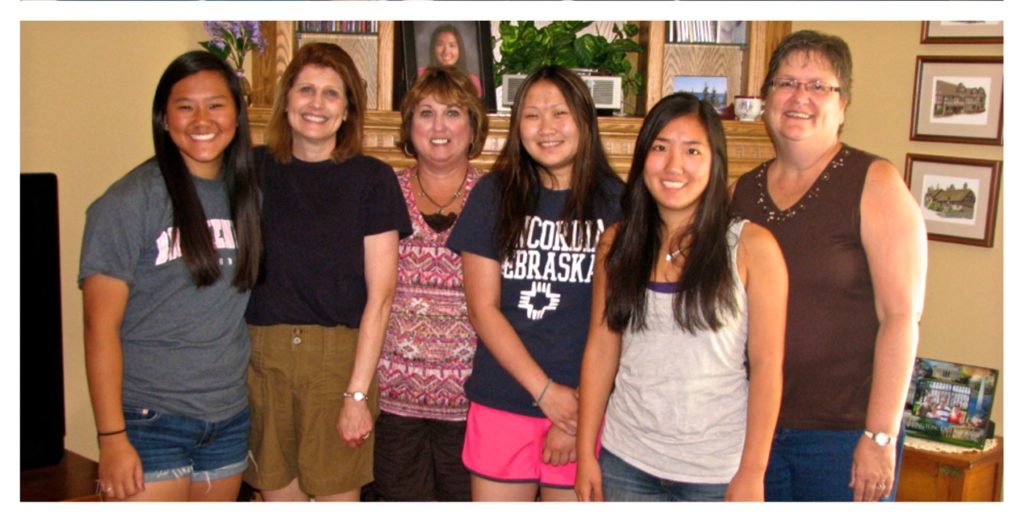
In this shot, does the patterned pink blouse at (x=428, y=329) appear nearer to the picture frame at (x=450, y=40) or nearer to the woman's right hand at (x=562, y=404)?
the woman's right hand at (x=562, y=404)

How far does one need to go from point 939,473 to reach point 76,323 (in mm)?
2321

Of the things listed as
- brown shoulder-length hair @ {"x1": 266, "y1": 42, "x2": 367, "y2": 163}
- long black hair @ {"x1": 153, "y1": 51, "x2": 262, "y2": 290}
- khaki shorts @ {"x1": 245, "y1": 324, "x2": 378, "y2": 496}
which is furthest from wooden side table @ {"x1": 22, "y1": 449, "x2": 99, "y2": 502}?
brown shoulder-length hair @ {"x1": 266, "y1": 42, "x2": 367, "y2": 163}

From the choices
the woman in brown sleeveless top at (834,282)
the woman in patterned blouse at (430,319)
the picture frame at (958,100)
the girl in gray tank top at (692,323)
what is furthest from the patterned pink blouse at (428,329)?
the picture frame at (958,100)

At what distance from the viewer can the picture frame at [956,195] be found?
9.20ft

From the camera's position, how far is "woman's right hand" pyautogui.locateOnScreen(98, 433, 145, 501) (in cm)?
194

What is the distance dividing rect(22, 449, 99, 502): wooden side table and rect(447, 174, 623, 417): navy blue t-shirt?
88cm

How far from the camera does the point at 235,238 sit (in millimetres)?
2031

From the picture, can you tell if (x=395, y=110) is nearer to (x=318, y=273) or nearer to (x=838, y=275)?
(x=318, y=273)

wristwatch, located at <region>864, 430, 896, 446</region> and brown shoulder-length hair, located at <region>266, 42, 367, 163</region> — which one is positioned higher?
brown shoulder-length hair, located at <region>266, 42, 367, 163</region>

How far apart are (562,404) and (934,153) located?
1505 millimetres

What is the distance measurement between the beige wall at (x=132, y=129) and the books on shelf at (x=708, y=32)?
33 centimetres

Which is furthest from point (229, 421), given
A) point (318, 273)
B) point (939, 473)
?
point (939, 473)

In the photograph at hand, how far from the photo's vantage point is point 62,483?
1.99 m

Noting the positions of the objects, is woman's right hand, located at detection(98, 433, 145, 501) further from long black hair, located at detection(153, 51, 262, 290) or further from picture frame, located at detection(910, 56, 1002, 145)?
picture frame, located at detection(910, 56, 1002, 145)
